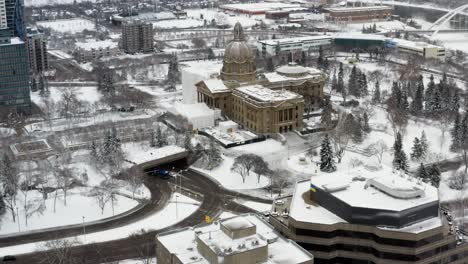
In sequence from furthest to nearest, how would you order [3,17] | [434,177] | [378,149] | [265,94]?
[3,17], [265,94], [378,149], [434,177]

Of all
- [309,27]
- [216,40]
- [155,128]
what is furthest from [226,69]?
[309,27]

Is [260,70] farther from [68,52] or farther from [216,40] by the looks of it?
[68,52]

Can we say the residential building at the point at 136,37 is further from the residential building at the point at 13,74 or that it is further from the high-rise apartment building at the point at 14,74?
the residential building at the point at 13,74

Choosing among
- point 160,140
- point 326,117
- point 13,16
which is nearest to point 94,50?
point 13,16

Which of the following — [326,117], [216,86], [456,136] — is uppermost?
[216,86]

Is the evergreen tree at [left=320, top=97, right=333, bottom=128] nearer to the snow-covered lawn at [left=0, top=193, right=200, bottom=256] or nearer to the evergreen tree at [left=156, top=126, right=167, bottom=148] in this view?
the evergreen tree at [left=156, top=126, right=167, bottom=148]

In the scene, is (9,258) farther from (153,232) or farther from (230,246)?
(230,246)

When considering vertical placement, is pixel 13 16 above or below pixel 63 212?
above
